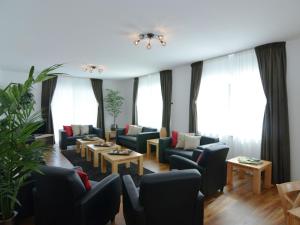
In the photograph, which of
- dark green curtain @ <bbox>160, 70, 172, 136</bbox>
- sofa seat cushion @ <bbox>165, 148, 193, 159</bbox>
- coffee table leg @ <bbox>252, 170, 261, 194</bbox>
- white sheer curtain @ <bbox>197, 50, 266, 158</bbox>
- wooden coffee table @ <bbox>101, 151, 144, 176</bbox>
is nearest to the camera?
coffee table leg @ <bbox>252, 170, 261, 194</bbox>

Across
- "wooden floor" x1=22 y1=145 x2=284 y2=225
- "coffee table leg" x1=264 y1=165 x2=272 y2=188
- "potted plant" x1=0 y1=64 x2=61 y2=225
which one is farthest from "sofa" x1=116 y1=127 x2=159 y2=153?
"potted plant" x1=0 y1=64 x2=61 y2=225

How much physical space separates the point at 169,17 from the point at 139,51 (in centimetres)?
165

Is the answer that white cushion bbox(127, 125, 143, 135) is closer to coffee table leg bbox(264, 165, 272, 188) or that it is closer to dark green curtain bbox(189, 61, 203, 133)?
dark green curtain bbox(189, 61, 203, 133)

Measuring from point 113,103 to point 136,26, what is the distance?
524 centimetres

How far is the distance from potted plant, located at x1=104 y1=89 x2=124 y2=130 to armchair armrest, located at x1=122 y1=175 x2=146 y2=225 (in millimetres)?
5779

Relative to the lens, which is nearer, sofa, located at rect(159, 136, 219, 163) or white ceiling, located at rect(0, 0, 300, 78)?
white ceiling, located at rect(0, 0, 300, 78)

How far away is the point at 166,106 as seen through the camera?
623 cm

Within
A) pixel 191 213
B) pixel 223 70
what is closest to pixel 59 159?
pixel 191 213

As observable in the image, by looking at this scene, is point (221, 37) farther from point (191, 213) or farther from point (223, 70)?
point (191, 213)

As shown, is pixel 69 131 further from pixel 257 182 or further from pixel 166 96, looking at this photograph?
pixel 257 182

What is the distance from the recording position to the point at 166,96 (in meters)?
6.25

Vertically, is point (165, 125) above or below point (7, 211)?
above

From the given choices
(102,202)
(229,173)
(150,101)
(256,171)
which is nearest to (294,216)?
(256,171)

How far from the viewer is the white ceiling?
88.5 inches
